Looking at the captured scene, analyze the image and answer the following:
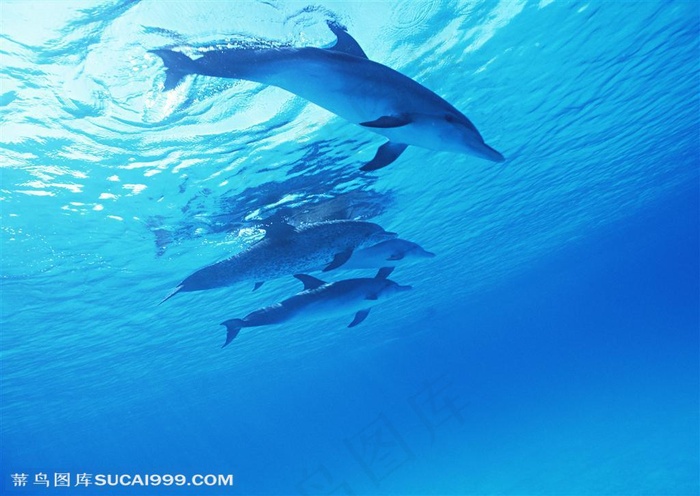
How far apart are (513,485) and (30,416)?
39164 mm

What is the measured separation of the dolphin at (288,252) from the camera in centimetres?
769

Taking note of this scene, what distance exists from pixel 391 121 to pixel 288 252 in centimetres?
487

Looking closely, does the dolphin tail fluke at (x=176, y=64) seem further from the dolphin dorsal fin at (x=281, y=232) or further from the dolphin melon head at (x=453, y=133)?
the dolphin dorsal fin at (x=281, y=232)

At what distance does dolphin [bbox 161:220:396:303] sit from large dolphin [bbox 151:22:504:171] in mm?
3533

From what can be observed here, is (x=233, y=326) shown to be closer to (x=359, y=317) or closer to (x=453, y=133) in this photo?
(x=359, y=317)

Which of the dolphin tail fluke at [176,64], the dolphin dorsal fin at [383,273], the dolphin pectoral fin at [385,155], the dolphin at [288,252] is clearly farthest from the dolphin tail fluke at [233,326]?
the dolphin tail fluke at [176,64]

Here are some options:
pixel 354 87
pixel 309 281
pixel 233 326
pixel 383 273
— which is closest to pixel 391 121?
pixel 354 87

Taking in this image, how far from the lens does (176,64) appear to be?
12.5ft

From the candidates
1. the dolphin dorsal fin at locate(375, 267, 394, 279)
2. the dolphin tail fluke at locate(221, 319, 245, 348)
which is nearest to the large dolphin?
the dolphin tail fluke at locate(221, 319, 245, 348)

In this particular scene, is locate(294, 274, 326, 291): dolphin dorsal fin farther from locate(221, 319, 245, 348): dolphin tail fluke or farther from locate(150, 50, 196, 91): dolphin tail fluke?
locate(150, 50, 196, 91): dolphin tail fluke

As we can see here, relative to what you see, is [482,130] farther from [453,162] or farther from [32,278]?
[32,278]

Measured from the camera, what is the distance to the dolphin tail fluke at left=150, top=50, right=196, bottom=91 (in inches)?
148

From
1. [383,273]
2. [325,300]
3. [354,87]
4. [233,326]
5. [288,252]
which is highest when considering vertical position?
[288,252]

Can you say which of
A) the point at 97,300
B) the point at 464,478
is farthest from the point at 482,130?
the point at 464,478
